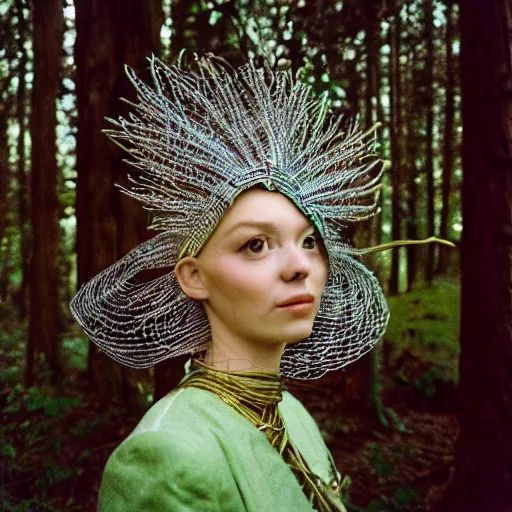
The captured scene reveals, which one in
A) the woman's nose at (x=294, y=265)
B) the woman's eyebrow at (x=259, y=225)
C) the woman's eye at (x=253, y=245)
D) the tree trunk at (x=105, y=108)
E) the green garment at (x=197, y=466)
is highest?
the tree trunk at (x=105, y=108)

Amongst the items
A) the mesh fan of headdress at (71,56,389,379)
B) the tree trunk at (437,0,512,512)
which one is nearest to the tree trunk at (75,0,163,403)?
the mesh fan of headdress at (71,56,389,379)

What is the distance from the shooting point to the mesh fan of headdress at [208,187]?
155 cm

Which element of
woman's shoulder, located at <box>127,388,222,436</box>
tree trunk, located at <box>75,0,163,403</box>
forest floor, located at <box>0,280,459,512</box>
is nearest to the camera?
woman's shoulder, located at <box>127,388,222,436</box>

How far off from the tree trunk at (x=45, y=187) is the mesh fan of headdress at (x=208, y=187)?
9.86 feet

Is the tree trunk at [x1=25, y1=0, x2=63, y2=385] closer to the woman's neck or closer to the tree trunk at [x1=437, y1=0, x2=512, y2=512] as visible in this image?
the tree trunk at [x1=437, y1=0, x2=512, y2=512]

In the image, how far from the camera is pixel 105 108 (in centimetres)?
277

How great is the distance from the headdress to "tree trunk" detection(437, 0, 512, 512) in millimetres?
583

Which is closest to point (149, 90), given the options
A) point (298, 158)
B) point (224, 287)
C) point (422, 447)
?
point (298, 158)

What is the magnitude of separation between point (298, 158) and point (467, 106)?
110 centimetres

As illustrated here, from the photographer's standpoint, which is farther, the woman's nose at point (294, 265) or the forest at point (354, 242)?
the forest at point (354, 242)

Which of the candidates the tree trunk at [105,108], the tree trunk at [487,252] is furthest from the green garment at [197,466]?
the tree trunk at [105,108]

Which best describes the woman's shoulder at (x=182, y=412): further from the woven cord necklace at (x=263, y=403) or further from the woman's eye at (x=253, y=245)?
the woman's eye at (x=253, y=245)

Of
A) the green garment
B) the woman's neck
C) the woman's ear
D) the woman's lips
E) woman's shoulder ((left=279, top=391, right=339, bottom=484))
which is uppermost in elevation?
the woman's ear

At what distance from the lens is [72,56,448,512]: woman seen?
4.12 feet
